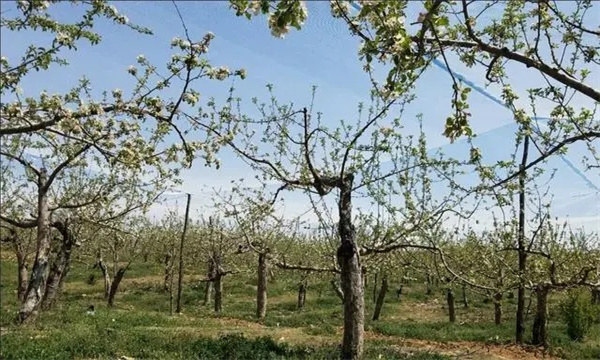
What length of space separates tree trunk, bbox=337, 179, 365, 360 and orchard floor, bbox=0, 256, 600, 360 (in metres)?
0.58

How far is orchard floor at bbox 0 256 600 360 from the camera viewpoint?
32.9ft

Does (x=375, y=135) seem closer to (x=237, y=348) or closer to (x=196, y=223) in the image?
(x=237, y=348)

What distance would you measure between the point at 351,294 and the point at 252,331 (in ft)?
21.7

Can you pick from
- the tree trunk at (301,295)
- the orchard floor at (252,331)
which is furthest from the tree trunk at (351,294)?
the tree trunk at (301,295)

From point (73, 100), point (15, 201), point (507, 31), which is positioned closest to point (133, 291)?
point (15, 201)

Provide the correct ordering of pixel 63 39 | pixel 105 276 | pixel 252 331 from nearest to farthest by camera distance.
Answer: pixel 63 39, pixel 252 331, pixel 105 276

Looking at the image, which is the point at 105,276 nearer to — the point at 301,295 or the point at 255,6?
the point at 301,295

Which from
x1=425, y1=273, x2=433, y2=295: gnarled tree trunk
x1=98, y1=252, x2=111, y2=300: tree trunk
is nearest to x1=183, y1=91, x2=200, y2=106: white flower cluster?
x1=98, y1=252, x2=111, y2=300: tree trunk

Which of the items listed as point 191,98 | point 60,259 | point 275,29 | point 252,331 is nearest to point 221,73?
point 191,98

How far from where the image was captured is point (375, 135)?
12492 mm

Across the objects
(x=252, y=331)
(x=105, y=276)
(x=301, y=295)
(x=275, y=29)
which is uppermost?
(x=275, y=29)

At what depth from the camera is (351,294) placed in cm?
978

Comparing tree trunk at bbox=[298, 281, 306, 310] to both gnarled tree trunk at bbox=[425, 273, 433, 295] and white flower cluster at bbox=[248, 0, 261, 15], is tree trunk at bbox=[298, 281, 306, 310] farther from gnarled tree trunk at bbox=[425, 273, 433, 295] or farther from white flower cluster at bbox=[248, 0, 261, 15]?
white flower cluster at bbox=[248, 0, 261, 15]

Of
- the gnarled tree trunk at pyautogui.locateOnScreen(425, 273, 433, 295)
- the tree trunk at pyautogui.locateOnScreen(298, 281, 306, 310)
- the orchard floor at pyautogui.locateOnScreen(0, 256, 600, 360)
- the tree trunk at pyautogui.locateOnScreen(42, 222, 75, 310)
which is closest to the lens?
the orchard floor at pyautogui.locateOnScreen(0, 256, 600, 360)
